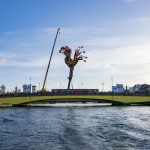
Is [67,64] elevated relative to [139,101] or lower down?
elevated

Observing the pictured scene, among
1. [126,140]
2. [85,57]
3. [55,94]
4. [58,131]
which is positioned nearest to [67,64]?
[85,57]

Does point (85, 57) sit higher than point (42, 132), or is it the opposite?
point (85, 57)

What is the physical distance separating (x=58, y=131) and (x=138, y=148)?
16.7 metres

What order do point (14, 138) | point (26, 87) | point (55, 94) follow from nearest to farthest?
point (14, 138), point (55, 94), point (26, 87)

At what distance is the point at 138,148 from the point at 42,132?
1724 cm

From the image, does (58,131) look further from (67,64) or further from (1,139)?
(67,64)

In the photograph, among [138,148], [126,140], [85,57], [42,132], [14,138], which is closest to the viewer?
[138,148]

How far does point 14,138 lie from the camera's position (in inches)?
1705

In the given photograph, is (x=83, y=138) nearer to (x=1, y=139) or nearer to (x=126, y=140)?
(x=126, y=140)

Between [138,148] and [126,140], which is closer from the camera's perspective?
[138,148]

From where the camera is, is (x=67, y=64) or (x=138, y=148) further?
(x=67, y=64)

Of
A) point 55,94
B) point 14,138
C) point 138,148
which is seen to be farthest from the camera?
point 55,94

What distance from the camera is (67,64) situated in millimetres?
159375

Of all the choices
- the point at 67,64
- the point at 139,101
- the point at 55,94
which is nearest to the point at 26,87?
the point at 67,64
